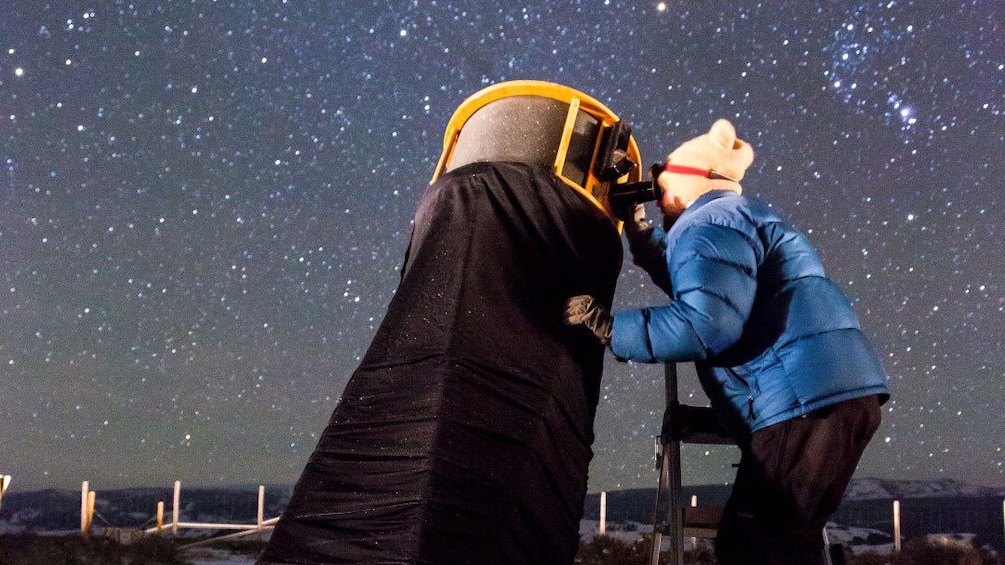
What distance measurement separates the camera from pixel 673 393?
279 centimetres

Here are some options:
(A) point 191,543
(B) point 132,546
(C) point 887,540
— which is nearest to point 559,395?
(B) point 132,546

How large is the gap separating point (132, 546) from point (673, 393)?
967 centimetres

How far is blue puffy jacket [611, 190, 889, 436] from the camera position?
2092 millimetres

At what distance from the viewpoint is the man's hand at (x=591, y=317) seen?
2.19 meters

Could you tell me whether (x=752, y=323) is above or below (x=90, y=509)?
above

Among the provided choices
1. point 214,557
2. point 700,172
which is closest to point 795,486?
point 700,172

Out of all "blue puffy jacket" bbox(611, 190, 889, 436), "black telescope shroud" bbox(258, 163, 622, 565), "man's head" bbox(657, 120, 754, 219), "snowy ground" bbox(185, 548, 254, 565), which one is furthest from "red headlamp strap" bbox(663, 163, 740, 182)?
"snowy ground" bbox(185, 548, 254, 565)

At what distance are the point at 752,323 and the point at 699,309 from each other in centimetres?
32

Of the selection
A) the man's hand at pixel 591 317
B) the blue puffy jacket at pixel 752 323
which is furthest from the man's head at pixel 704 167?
the man's hand at pixel 591 317

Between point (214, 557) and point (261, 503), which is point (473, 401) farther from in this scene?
point (261, 503)

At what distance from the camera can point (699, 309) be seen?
2.06m

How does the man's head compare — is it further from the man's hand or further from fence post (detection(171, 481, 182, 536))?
fence post (detection(171, 481, 182, 536))

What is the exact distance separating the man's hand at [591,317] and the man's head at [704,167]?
638 mm

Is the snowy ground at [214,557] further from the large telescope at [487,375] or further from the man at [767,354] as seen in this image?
the man at [767,354]
